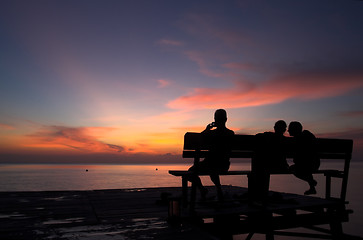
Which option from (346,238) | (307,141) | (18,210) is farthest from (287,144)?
(18,210)

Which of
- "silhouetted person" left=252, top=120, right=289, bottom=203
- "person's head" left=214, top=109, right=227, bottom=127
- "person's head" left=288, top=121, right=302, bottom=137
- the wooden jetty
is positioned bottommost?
the wooden jetty

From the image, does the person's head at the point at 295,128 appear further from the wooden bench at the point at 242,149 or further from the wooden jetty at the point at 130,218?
the wooden jetty at the point at 130,218

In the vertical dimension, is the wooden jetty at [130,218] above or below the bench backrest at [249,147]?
below

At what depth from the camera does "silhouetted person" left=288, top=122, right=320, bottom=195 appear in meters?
6.04

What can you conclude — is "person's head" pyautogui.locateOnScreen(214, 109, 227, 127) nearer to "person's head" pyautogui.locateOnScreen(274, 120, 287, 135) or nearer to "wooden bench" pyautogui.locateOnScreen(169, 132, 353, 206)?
"wooden bench" pyautogui.locateOnScreen(169, 132, 353, 206)

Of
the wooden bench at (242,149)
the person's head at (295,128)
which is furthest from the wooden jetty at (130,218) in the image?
the person's head at (295,128)

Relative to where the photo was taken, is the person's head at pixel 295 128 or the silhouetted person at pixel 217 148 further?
the person's head at pixel 295 128

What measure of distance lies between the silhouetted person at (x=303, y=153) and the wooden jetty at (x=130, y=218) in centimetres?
82

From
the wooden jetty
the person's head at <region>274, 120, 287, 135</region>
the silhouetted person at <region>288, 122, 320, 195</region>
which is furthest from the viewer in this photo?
the person's head at <region>274, 120, 287, 135</region>

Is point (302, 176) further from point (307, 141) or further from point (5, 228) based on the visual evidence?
point (5, 228)

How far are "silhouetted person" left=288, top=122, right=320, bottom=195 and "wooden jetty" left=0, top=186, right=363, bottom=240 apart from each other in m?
0.82

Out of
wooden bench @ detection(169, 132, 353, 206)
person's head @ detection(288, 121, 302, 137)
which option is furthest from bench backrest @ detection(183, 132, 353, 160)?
person's head @ detection(288, 121, 302, 137)

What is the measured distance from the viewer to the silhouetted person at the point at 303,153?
604 centimetres

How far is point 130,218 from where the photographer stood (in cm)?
557
